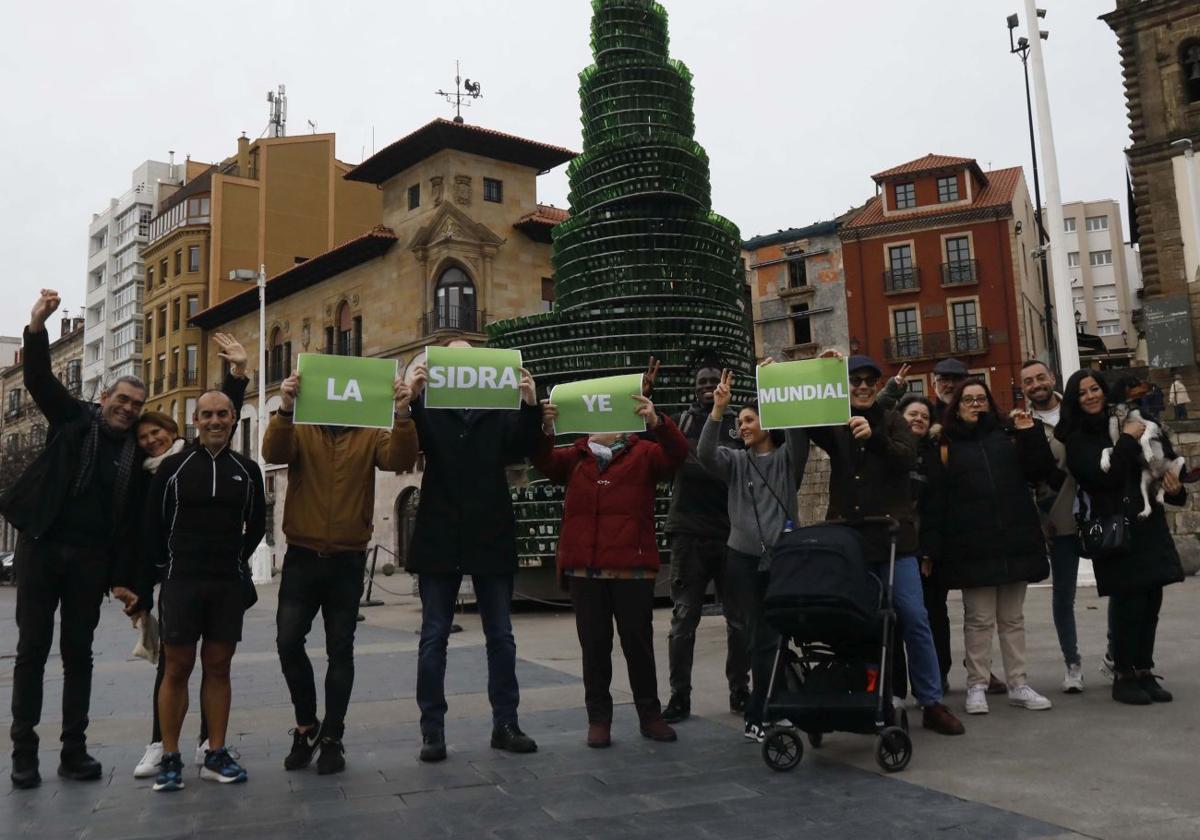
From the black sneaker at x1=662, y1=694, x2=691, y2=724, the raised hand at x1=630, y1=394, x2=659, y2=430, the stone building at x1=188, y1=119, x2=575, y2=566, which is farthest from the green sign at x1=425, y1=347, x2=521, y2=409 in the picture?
the stone building at x1=188, y1=119, x2=575, y2=566

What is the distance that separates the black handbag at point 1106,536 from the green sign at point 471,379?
3.59 m

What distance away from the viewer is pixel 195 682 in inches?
329

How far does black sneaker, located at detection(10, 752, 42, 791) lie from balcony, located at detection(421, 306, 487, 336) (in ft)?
107

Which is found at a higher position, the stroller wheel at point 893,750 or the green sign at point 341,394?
the green sign at point 341,394

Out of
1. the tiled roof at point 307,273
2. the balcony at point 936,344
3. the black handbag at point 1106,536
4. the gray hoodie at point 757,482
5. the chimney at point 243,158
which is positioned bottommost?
the black handbag at point 1106,536

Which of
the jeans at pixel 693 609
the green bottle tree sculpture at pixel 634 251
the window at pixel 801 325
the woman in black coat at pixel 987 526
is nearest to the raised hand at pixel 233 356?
the jeans at pixel 693 609

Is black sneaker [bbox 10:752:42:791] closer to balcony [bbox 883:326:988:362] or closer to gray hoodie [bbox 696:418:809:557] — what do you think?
gray hoodie [bbox 696:418:809:557]

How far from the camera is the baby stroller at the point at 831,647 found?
4629 millimetres

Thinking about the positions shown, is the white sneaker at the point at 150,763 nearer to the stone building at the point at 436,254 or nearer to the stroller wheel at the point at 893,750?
the stroller wheel at the point at 893,750

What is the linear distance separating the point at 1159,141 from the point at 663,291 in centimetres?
2437

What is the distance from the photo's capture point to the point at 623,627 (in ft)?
18.3

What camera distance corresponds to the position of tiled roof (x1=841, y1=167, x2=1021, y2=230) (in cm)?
4397

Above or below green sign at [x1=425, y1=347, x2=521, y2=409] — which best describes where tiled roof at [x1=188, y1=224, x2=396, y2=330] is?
above

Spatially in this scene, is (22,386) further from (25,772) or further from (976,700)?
(976,700)
